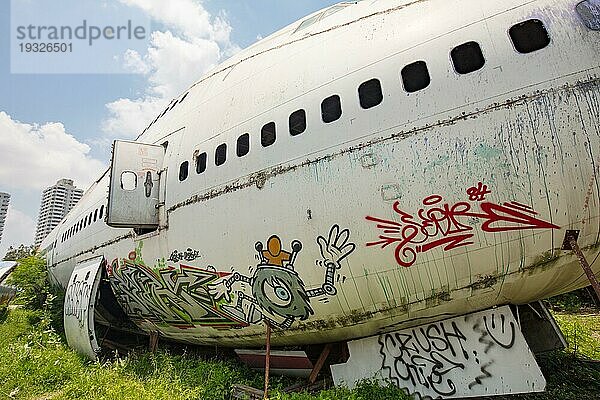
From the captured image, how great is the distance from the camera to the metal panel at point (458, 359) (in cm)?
551

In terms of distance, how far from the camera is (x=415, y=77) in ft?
18.8

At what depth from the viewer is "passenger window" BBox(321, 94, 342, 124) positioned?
20.6ft

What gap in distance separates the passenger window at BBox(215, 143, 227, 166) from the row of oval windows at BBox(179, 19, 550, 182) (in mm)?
1007

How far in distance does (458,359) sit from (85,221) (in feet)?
45.5

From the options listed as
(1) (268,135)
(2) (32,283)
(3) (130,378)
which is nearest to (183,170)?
(1) (268,135)

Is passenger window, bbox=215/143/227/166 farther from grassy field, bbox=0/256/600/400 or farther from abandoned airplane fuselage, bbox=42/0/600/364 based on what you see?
grassy field, bbox=0/256/600/400

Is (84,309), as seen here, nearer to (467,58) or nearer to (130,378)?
(130,378)

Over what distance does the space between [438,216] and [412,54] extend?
2306 millimetres

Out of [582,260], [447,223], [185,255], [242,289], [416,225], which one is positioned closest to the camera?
[582,260]

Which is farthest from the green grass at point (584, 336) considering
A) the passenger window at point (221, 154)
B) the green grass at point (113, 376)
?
the passenger window at point (221, 154)

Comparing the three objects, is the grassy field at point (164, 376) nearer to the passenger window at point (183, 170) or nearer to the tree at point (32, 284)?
the passenger window at point (183, 170)

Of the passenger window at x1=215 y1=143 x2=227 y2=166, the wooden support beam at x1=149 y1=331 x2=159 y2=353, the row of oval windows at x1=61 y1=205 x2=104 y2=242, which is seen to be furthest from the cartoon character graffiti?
the row of oval windows at x1=61 y1=205 x2=104 y2=242

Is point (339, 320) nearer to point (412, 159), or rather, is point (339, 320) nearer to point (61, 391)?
point (412, 159)

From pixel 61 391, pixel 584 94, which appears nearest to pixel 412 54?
pixel 584 94
